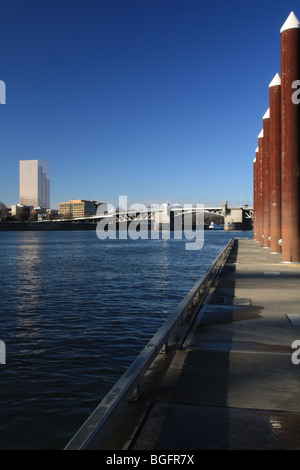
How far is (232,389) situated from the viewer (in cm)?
520

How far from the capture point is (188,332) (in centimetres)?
808

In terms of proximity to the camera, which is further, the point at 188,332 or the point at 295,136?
the point at 295,136

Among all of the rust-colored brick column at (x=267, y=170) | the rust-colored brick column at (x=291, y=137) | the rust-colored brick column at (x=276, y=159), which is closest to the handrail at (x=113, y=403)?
the rust-colored brick column at (x=291, y=137)

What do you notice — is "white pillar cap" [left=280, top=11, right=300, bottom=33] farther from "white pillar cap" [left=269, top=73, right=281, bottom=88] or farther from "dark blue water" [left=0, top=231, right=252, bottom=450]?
"dark blue water" [left=0, top=231, right=252, bottom=450]

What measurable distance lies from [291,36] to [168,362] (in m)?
20.7

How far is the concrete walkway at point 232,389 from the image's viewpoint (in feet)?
13.1

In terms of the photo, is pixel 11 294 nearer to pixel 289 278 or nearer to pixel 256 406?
pixel 289 278

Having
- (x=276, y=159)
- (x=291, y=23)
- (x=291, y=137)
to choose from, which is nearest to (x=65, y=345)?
(x=291, y=137)

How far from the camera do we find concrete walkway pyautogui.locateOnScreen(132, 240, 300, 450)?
399 centimetres

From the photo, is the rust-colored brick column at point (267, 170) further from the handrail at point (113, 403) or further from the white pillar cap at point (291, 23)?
the handrail at point (113, 403)

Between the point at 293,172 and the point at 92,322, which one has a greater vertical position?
the point at 293,172

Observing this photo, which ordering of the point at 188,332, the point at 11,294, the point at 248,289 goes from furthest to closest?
the point at 11,294 < the point at 248,289 < the point at 188,332

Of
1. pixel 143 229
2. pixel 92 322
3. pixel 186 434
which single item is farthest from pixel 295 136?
pixel 143 229

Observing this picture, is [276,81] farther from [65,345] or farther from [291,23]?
A: [65,345]
